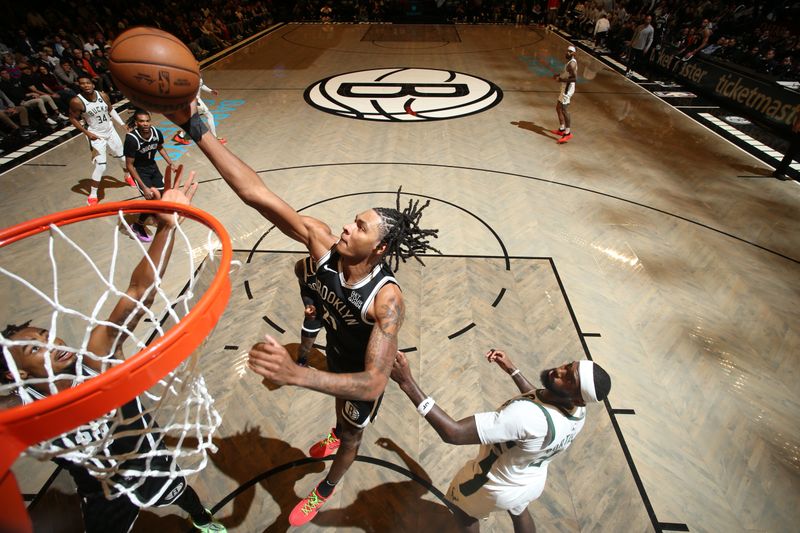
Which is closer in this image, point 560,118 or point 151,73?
point 151,73

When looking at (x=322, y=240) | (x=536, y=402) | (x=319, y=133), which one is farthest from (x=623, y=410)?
(x=319, y=133)

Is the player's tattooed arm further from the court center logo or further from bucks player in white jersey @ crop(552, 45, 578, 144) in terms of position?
the court center logo

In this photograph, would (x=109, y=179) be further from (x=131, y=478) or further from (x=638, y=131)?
(x=638, y=131)

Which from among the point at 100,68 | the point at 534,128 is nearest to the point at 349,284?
the point at 534,128

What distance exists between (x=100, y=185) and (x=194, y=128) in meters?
5.95

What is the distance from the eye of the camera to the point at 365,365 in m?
2.10

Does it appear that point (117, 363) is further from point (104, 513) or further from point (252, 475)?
point (252, 475)

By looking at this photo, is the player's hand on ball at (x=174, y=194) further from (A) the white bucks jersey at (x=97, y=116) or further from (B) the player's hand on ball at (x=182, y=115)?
(A) the white bucks jersey at (x=97, y=116)

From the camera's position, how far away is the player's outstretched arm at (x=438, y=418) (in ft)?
7.03

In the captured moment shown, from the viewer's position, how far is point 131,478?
214cm

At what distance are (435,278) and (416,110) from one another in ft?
20.9

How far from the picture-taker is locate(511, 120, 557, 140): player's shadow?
866 cm

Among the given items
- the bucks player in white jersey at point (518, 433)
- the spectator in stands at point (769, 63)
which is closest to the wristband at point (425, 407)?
the bucks player in white jersey at point (518, 433)

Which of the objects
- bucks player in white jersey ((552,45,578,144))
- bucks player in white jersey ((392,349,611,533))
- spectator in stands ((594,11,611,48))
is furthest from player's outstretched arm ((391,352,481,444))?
spectator in stands ((594,11,611,48))
